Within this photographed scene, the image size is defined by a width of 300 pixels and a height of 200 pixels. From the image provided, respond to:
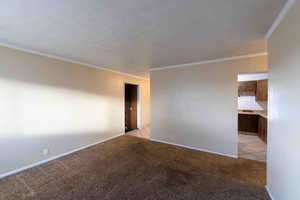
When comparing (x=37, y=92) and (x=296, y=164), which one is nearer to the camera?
(x=296, y=164)

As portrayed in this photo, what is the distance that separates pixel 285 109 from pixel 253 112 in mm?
4366

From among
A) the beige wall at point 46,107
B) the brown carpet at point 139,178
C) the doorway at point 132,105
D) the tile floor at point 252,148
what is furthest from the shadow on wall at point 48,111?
the tile floor at point 252,148

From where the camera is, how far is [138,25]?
1.63 metres

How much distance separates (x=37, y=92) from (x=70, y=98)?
65 cm

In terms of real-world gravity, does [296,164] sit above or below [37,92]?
below

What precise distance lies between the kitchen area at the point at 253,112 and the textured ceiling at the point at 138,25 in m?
2.37

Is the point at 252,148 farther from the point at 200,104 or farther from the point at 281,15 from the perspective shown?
the point at 281,15

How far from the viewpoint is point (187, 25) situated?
5.33ft

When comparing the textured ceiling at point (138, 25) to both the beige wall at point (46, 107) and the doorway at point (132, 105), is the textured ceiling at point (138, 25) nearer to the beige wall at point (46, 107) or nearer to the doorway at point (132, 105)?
the beige wall at point (46, 107)

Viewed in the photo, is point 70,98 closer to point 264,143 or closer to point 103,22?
point 103,22

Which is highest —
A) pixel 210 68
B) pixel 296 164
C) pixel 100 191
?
pixel 210 68

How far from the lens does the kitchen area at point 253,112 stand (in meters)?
3.74

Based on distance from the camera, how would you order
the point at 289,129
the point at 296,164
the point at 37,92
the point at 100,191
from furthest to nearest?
1. the point at 37,92
2. the point at 100,191
3. the point at 289,129
4. the point at 296,164

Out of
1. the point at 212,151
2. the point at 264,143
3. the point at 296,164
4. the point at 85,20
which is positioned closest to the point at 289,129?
the point at 296,164
